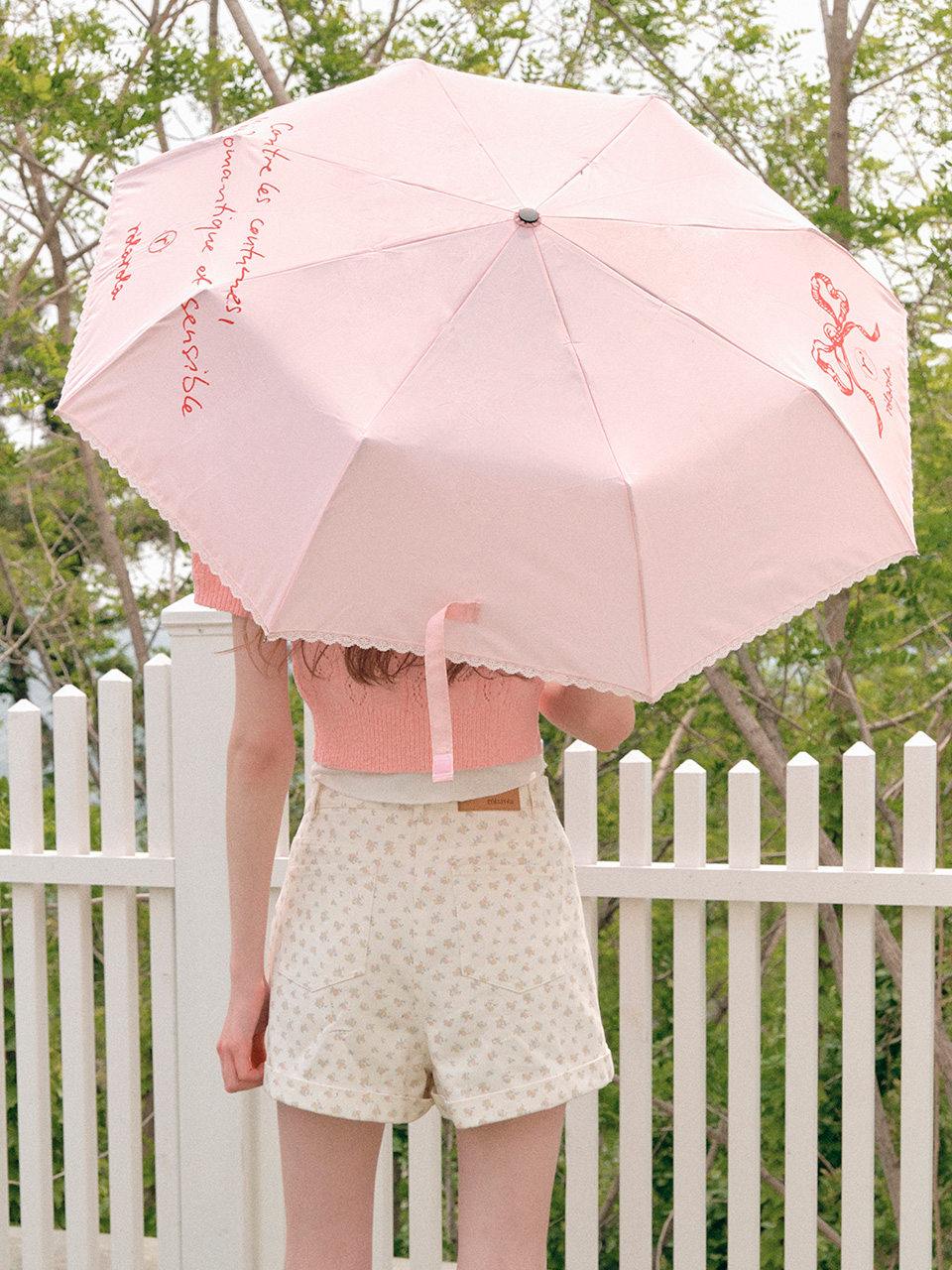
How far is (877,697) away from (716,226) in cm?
368

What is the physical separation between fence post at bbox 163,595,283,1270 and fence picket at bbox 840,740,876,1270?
1173 mm

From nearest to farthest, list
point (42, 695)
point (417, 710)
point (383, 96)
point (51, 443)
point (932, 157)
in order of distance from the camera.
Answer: point (417, 710) < point (383, 96) < point (932, 157) < point (51, 443) < point (42, 695)

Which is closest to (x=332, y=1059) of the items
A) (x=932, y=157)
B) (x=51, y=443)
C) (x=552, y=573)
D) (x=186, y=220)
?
(x=552, y=573)

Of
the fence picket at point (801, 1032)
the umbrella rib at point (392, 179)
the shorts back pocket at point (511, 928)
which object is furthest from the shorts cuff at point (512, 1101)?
the fence picket at point (801, 1032)

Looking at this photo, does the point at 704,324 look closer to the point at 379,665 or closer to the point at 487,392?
the point at 487,392

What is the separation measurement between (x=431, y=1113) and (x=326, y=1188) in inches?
47.9

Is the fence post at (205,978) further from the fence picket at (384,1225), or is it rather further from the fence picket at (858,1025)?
the fence picket at (858,1025)

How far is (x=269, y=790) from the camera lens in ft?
5.74

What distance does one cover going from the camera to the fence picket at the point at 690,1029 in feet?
9.07

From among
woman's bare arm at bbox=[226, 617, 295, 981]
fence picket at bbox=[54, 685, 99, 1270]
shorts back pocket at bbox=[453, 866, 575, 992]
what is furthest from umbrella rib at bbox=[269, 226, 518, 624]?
fence picket at bbox=[54, 685, 99, 1270]

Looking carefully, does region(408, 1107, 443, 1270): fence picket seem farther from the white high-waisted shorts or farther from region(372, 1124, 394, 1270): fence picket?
the white high-waisted shorts

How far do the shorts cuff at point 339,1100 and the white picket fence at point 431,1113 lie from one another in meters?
1.12

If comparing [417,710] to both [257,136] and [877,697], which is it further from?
[877,697]

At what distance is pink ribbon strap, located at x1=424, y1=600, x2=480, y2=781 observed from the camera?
1362mm
